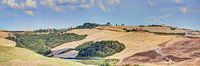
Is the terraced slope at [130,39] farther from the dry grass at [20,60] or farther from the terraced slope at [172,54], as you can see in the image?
the dry grass at [20,60]

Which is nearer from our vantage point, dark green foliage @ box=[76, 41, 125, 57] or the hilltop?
the hilltop

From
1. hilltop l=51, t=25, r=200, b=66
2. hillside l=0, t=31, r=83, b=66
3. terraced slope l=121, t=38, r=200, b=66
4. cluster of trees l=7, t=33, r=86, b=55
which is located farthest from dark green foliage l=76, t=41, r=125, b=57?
hillside l=0, t=31, r=83, b=66

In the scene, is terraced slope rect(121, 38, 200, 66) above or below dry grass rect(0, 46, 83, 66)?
below

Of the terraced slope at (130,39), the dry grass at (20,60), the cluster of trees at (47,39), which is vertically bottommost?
the cluster of trees at (47,39)

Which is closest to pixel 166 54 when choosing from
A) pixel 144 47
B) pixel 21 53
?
pixel 144 47

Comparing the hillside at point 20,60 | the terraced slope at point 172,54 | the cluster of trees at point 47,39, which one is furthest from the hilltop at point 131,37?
the hillside at point 20,60

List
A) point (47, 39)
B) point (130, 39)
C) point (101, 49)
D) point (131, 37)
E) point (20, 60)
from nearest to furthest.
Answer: point (20, 60) → point (101, 49) → point (130, 39) → point (131, 37) → point (47, 39)

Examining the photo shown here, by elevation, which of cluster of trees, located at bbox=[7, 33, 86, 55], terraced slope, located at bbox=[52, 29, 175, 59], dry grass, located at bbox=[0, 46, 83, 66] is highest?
dry grass, located at bbox=[0, 46, 83, 66]

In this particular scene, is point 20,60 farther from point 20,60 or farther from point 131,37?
point 131,37

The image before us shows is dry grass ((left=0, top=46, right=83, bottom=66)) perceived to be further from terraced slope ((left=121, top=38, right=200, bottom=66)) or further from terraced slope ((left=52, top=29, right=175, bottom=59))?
terraced slope ((left=52, top=29, right=175, bottom=59))

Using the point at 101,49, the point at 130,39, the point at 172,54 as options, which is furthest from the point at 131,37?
the point at 172,54
